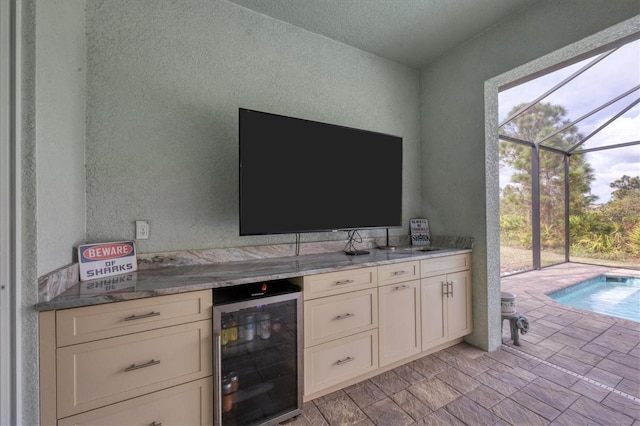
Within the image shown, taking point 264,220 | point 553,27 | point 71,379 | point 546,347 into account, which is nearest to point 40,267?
point 71,379

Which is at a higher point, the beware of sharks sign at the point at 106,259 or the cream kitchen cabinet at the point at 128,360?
the beware of sharks sign at the point at 106,259

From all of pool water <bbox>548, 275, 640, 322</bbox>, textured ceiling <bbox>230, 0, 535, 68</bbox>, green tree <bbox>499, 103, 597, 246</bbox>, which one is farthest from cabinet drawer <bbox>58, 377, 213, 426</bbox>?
green tree <bbox>499, 103, 597, 246</bbox>

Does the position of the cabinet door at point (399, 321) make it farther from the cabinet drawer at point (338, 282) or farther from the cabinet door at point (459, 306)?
the cabinet door at point (459, 306)

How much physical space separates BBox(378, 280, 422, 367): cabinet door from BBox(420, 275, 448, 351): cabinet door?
0.21 ft

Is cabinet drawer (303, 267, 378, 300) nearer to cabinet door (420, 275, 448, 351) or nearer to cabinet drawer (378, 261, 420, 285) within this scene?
cabinet drawer (378, 261, 420, 285)

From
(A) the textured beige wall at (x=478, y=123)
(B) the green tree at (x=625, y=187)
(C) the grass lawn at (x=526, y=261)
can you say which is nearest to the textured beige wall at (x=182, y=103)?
(A) the textured beige wall at (x=478, y=123)

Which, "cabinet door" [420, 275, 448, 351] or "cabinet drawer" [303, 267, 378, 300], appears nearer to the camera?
"cabinet drawer" [303, 267, 378, 300]

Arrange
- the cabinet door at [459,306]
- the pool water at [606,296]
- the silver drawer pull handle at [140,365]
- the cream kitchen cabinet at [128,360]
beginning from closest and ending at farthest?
the cream kitchen cabinet at [128,360], the silver drawer pull handle at [140,365], the cabinet door at [459,306], the pool water at [606,296]

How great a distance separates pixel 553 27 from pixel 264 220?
252 centimetres

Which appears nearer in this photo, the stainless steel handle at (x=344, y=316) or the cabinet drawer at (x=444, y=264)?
the stainless steel handle at (x=344, y=316)

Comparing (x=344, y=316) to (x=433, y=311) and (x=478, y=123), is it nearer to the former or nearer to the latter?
(x=433, y=311)

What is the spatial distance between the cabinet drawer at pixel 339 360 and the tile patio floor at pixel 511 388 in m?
0.14

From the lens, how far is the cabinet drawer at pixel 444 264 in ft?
6.67

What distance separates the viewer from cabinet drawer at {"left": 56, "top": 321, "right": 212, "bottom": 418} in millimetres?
1009
